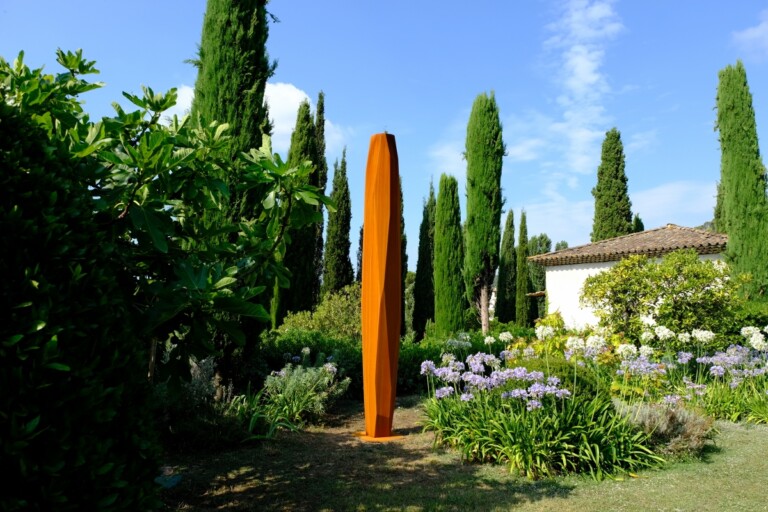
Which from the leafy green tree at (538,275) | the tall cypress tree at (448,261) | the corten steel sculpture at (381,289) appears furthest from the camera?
the leafy green tree at (538,275)

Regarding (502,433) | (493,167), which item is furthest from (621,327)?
(493,167)

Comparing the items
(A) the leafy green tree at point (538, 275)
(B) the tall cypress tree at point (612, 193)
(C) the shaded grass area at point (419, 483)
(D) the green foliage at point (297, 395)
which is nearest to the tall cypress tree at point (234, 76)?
(D) the green foliage at point (297, 395)

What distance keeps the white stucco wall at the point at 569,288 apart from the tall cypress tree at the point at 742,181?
5.98 m

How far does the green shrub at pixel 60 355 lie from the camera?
182 centimetres

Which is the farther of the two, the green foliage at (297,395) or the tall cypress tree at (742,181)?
the tall cypress tree at (742,181)

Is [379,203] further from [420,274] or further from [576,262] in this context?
[576,262]

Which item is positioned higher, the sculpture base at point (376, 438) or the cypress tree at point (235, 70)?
the cypress tree at point (235, 70)

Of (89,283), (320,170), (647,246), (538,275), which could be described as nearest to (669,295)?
(89,283)

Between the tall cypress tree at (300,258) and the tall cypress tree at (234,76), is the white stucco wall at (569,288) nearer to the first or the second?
the tall cypress tree at (300,258)

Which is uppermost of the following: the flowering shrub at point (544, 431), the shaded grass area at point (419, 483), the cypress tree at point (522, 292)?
the cypress tree at point (522, 292)

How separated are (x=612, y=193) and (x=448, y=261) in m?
12.6

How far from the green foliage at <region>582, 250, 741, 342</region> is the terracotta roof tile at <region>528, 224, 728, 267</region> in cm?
855

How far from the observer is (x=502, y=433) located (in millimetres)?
5402

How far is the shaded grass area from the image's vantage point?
4.35 meters
